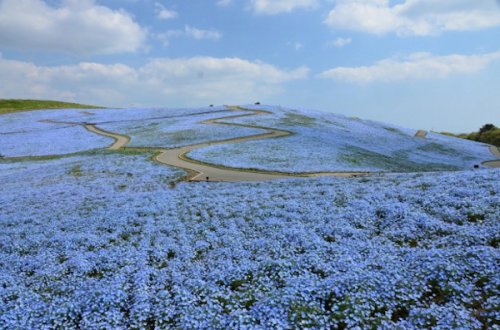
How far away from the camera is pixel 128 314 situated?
10.4 m

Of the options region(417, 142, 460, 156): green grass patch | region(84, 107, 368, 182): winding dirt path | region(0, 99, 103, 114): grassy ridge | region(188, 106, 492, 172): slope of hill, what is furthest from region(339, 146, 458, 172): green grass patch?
region(0, 99, 103, 114): grassy ridge

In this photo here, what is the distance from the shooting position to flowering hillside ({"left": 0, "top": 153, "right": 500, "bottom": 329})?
9.62 m

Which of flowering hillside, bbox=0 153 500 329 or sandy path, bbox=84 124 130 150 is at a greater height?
sandy path, bbox=84 124 130 150

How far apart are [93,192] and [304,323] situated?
23085mm

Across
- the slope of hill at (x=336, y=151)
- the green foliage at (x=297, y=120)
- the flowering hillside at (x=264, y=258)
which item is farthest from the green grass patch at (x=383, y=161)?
the green foliage at (x=297, y=120)

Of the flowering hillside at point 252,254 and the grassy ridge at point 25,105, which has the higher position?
the grassy ridge at point 25,105

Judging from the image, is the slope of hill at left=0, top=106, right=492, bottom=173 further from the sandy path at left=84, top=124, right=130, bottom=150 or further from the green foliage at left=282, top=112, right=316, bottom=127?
the sandy path at left=84, top=124, right=130, bottom=150

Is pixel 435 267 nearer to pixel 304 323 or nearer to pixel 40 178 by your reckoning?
pixel 304 323

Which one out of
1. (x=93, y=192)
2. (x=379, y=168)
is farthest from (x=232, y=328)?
(x=379, y=168)

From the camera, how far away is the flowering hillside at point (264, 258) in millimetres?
9625

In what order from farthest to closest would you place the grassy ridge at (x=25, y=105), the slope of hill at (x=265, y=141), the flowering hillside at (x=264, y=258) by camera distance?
1. the grassy ridge at (x=25, y=105)
2. the slope of hill at (x=265, y=141)
3. the flowering hillside at (x=264, y=258)

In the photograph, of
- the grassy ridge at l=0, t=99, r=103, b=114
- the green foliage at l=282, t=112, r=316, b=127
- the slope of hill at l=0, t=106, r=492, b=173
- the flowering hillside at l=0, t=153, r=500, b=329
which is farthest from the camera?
the grassy ridge at l=0, t=99, r=103, b=114

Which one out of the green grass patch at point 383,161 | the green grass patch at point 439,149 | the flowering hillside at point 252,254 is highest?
the green grass patch at point 439,149

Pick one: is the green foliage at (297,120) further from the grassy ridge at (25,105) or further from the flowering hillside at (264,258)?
the grassy ridge at (25,105)
